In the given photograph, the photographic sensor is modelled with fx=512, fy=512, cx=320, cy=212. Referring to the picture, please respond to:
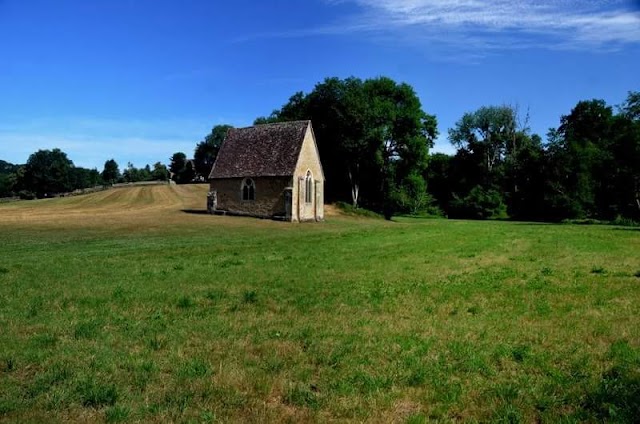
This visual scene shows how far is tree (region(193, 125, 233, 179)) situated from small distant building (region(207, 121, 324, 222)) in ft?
255

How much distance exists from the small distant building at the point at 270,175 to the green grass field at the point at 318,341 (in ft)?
103

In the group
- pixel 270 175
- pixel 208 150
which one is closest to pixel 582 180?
pixel 270 175

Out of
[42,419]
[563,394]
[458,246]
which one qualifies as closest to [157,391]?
[42,419]

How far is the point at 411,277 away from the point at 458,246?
10640 mm

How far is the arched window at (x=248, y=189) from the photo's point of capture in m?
51.0

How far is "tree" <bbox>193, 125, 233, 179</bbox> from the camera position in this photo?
130 metres

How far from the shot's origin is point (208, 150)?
13075 centimetres

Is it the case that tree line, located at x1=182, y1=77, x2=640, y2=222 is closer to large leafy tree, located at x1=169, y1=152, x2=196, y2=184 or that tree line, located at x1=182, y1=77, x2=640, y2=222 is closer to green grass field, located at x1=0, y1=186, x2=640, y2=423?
green grass field, located at x1=0, y1=186, x2=640, y2=423

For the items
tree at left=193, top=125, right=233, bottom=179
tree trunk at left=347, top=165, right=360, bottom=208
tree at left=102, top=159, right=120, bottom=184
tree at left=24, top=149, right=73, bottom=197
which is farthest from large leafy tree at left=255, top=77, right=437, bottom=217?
tree at left=102, top=159, right=120, bottom=184

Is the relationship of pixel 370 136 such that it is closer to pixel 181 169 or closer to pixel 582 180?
pixel 582 180

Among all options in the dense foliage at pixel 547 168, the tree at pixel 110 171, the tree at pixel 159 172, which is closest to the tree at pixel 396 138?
the dense foliage at pixel 547 168

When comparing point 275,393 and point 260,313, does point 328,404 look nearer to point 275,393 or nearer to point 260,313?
point 275,393

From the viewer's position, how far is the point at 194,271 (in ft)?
53.0

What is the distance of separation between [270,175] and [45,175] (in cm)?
9127
